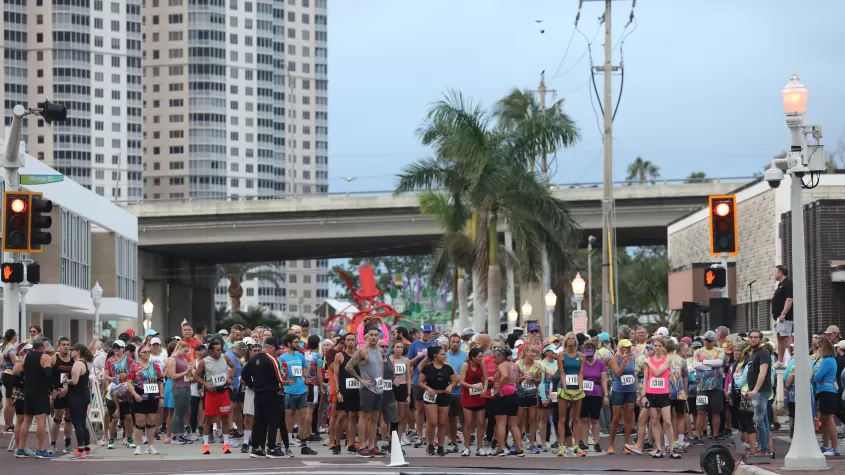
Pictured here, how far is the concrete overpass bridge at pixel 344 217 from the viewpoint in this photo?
67062 mm

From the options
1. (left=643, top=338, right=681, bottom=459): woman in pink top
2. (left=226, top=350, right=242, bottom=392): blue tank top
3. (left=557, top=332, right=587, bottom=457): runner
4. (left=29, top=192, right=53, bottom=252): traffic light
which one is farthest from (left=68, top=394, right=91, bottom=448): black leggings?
(left=643, top=338, right=681, bottom=459): woman in pink top

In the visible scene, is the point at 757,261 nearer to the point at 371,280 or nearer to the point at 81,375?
the point at 371,280

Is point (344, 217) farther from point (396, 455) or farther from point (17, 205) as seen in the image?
point (396, 455)

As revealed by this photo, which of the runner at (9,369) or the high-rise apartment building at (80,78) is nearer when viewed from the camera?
the runner at (9,369)

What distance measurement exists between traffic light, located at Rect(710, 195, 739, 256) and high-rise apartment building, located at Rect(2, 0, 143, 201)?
15505cm

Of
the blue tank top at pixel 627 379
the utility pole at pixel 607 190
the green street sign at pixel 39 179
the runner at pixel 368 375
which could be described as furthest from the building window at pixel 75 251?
the blue tank top at pixel 627 379

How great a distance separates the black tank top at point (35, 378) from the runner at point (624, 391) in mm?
8586

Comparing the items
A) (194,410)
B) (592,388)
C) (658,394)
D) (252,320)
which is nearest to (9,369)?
(194,410)

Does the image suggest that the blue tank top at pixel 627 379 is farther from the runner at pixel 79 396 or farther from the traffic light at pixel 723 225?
the runner at pixel 79 396

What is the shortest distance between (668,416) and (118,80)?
6586 inches

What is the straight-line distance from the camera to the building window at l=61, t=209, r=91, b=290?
49.9m

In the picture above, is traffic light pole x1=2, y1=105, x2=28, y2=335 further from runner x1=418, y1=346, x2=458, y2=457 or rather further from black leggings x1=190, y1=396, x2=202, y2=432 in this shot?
runner x1=418, y1=346, x2=458, y2=457

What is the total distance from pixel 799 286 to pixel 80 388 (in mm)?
10504

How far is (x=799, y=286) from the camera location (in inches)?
670
